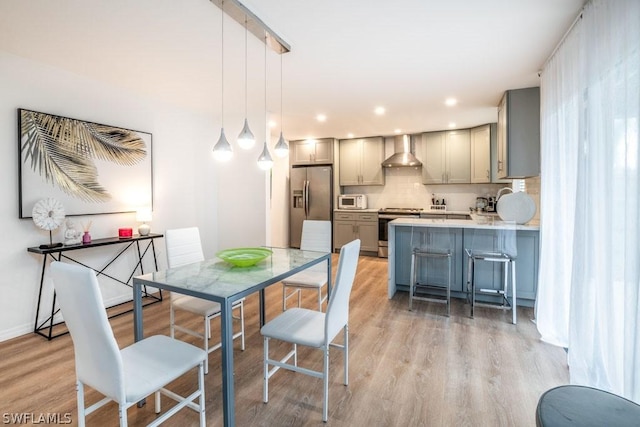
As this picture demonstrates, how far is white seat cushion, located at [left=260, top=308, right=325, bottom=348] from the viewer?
172 centimetres

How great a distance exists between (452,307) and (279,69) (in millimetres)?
3057

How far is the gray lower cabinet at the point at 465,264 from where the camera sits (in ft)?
10.8

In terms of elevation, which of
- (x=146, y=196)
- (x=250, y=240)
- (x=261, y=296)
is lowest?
(x=261, y=296)

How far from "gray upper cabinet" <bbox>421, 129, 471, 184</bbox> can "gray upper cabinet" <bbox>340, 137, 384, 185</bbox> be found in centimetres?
87

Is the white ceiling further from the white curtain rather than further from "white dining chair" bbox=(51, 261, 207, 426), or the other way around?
"white dining chair" bbox=(51, 261, 207, 426)

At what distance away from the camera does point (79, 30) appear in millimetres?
2227

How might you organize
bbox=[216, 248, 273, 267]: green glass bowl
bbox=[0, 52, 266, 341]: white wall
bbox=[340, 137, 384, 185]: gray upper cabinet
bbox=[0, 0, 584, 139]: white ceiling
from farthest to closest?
bbox=[340, 137, 384, 185]: gray upper cabinet → bbox=[0, 52, 266, 341]: white wall → bbox=[216, 248, 273, 267]: green glass bowl → bbox=[0, 0, 584, 139]: white ceiling

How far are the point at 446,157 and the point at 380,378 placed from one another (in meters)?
4.61

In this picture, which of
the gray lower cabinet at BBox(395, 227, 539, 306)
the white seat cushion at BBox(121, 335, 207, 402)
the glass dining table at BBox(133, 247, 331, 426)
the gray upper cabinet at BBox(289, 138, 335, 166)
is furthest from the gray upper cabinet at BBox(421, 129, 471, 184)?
the white seat cushion at BBox(121, 335, 207, 402)

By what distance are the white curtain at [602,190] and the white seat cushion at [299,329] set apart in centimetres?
150

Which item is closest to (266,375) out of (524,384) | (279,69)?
(524,384)

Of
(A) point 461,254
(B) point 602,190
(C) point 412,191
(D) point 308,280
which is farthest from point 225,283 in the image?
(C) point 412,191

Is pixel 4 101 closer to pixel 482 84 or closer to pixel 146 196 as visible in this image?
pixel 146 196

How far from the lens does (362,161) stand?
21.0 feet
